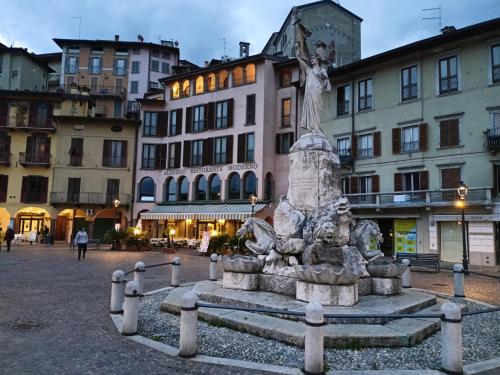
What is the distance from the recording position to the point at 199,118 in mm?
40938

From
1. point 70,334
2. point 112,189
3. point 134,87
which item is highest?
point 134,87

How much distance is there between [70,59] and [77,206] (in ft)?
83.5

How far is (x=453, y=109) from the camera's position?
2730 cm

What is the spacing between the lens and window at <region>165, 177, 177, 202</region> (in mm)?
41938

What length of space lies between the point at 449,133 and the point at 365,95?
7896 mm

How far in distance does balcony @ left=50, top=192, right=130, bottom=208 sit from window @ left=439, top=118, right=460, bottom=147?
30.3 m

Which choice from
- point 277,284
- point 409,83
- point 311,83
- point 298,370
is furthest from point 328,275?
point 409,83

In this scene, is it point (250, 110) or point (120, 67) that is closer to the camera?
point (250, 110)

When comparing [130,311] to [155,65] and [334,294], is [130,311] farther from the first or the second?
[155,65]

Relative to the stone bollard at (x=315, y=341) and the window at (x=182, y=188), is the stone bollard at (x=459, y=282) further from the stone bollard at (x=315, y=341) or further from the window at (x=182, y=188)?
the window at (x=182, y=188)

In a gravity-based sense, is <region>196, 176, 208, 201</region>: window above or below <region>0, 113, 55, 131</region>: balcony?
below

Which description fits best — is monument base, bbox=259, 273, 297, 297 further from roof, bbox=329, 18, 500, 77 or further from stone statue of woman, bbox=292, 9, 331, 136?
roof, bbox=329, 18, 500, 77

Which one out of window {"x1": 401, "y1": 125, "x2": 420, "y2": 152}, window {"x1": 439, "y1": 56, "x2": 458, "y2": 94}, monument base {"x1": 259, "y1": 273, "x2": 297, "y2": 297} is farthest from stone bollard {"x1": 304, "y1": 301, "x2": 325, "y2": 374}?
window {"x1": 439, "y1": 56, "x2": 458, "y2": 94}

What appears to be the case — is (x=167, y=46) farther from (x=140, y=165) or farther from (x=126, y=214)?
(x=126, y=214)
